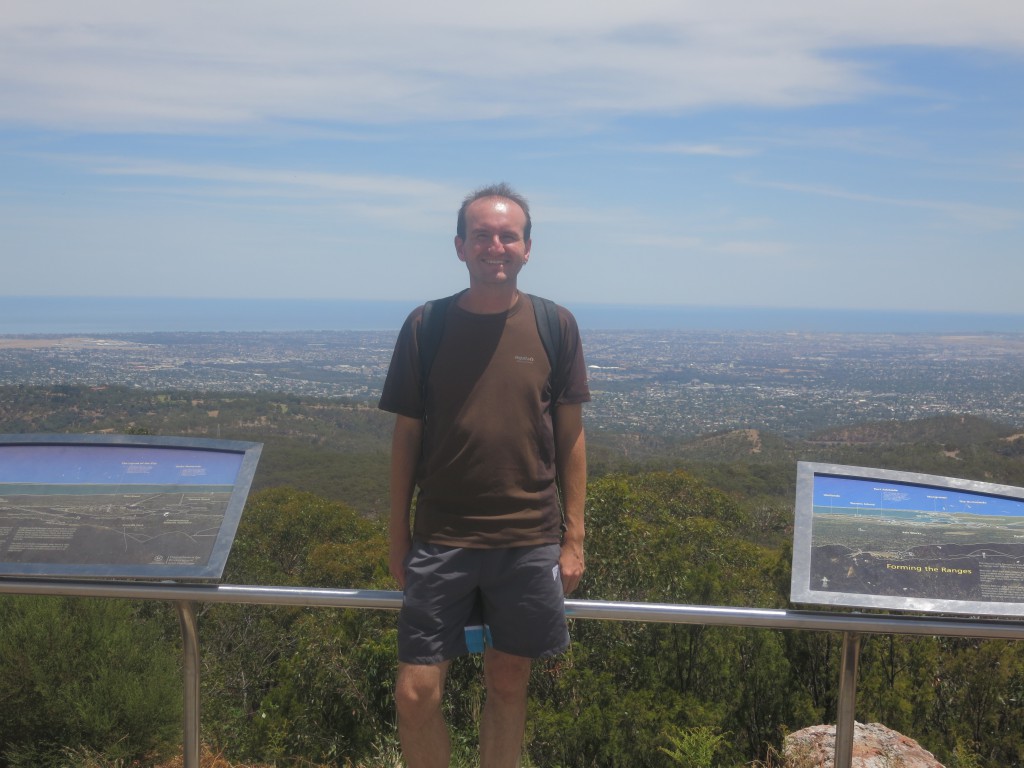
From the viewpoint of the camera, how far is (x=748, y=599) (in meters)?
7.89

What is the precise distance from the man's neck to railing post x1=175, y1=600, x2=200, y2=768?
110 cm

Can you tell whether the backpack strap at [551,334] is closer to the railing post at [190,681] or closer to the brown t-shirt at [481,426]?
the brown t-shirt at [481,426]

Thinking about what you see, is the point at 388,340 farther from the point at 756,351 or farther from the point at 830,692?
the point at 830,692

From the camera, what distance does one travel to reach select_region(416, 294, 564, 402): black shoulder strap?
2.23 m

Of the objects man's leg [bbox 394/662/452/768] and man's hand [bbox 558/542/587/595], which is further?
man's hand [bbox 558/542/587/595]

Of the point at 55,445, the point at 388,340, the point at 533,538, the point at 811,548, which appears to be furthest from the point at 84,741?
the point at 388,340

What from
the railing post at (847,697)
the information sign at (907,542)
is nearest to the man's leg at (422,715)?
the information sign at (907,542)

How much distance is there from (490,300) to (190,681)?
133cm

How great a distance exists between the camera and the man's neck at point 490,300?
90.2 inches

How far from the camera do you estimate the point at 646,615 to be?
86.4 inches

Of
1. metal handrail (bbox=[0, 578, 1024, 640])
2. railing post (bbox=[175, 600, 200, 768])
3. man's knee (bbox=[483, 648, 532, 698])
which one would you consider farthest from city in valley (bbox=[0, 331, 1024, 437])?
man's knee (bbox=[483, 648, 532, 698])

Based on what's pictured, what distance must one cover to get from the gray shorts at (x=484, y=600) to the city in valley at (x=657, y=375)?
113ft

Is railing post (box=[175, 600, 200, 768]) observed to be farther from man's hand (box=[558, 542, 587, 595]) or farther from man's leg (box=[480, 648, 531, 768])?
man's hand (box=[558, 542, 587, 595])

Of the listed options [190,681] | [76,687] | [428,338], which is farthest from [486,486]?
[76,687]
